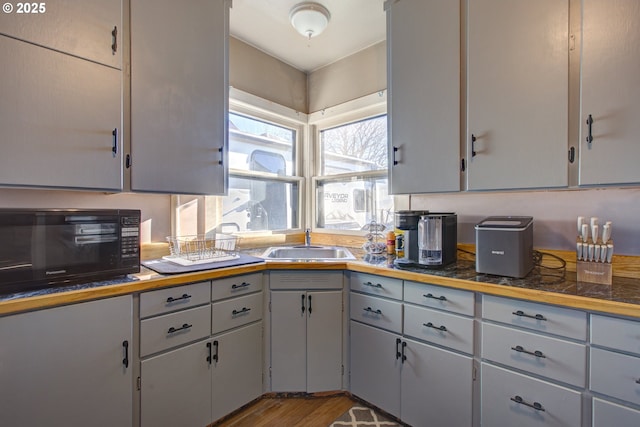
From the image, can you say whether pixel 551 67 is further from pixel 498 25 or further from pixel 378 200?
pixel 378 200

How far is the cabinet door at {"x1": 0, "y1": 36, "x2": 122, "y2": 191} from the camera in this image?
4.06 feet

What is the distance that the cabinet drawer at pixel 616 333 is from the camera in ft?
3.50

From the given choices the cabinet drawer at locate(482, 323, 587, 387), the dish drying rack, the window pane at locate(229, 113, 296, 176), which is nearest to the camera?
the cabinet drawer at locate(482, 323, 587, 387)

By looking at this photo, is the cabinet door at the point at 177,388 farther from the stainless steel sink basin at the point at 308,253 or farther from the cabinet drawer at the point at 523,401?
the cabinet drawer at the point at 523,401

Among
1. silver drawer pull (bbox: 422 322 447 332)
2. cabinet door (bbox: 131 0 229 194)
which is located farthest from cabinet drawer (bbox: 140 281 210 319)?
silver drawer pull (bbox: 422 322 447 332)

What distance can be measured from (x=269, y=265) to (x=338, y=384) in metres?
0.87

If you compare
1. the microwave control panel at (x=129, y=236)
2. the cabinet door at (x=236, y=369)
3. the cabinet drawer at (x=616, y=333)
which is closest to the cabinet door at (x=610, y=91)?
the cabinet drawer at (x=616, y=333)

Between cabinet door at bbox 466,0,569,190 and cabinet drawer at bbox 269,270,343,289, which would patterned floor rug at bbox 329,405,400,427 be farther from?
cabinet door at bbox 466,0,569,190

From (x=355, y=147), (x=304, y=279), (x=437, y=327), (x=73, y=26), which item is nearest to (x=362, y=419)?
(x=437, y=327)

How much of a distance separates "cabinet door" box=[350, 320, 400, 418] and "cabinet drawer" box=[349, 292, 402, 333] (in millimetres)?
40

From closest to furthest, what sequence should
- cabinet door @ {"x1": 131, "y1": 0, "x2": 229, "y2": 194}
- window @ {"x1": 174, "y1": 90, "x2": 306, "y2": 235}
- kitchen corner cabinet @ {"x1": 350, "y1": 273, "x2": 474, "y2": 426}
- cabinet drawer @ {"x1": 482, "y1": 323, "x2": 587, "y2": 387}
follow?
cabinet drawer @ {"x1": 482, "y1": 323, "x2": 587, "y2": 387} → kitchen corner cabinet @ {"x1": 350, "y1": 273, "x2": 474, "y2": 426} → cabinet door @ {"x1": 131, "y1": 0, "x2": 229, "y2": 194} → window @ {"x1": 174, "y1": 90, "x2": 306, "y2": 235}

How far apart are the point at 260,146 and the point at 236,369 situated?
1735mm

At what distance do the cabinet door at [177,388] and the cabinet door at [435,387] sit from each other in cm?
107

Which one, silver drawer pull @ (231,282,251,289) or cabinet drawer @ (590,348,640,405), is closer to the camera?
cabinet drawer @ (590,348,640,405)
